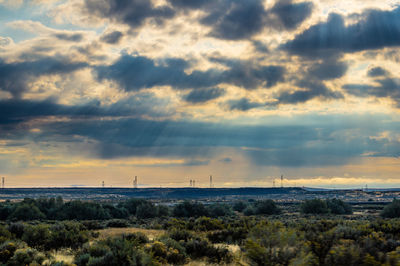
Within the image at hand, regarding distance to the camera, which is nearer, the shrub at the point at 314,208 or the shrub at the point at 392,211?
the shrub at the point at 392,211

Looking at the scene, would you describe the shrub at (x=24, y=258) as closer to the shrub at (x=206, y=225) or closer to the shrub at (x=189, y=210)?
the shrub at (x=206, y=225)

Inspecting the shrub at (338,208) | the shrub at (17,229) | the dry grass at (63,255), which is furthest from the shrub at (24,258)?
the shrub at (338,208)

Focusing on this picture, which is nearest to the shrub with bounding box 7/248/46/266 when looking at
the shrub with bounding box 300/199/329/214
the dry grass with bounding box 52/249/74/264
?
the dry grass with bounding box 52/249/74/264

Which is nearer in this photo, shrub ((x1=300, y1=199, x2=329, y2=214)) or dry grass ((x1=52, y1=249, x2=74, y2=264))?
dry grass ((x1=52, y1=249, x2=74, y2=264))

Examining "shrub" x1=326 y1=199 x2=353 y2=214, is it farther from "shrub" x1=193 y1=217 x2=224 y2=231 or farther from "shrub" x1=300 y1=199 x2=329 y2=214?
"shrub" x1=193 y1=217 x2=224 y2=231

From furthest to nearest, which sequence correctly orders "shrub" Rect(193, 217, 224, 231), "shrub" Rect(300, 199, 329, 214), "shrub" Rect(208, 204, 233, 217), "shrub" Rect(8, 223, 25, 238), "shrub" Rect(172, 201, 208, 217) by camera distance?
1. "shrub" Rect(300, 199, 329, 214)
2. "shrub" Rect(208, 204, 233, 217)
3. "shrub" Rect(172, 201, 208, 217)
4. "shrub" Rect(193, 217, 224, 231)
5. "shrub" Rect(8, 223, 25, 238)

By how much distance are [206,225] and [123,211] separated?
141 feet

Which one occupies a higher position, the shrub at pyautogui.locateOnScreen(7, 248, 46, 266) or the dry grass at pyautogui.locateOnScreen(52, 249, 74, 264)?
the shrub at pyautogui.locateOnScreen(7, 248, 46, 266)

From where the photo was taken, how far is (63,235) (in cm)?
2847

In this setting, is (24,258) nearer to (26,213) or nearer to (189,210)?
(26,213)

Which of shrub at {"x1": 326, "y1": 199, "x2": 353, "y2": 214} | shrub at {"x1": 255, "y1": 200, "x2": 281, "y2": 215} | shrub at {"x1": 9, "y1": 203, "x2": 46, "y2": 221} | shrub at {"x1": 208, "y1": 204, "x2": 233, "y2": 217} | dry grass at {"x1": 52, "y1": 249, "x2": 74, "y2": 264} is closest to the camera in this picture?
dry grass at {"x1": 52, "y1": 249, "x2": 74, "y2": 264}

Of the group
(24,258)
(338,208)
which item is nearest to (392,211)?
(338,208)

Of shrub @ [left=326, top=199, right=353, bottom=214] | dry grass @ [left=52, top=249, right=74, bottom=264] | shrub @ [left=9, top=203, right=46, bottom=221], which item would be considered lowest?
shrub @ [left=326, top=199, right=353, bottom=214]

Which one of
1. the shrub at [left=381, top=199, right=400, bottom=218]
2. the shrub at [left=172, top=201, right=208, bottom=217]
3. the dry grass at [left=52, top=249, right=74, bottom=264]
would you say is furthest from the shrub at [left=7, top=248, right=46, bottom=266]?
the shrub at [left=381, top=199, right=400, bottom=218]
